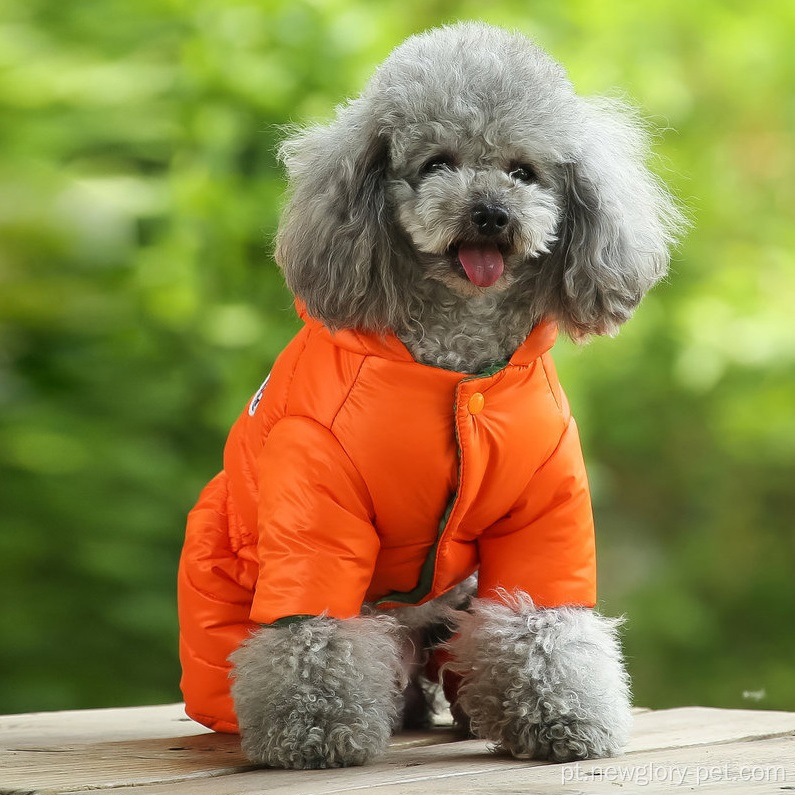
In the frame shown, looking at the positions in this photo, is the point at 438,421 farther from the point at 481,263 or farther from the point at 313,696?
the point at 313,696

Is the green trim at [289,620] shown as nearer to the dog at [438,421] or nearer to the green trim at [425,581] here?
the dog at [438,421]

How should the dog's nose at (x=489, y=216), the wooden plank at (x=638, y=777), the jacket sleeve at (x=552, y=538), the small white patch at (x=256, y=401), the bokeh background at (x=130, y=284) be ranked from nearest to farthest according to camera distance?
the wooden plank at (x=638, y=777)
the dog's nose at (x=489, y=216)
the jacket sleeve at (x=552, y=538)
the small white patch at (x=256, y=401)
the bokeh background at (x=130, y=284)

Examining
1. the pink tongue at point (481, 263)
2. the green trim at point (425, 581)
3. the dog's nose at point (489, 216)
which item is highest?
the dog's nose at point (489, 216)

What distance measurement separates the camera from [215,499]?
2059 mm

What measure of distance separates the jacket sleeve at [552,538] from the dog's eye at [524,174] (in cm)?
38

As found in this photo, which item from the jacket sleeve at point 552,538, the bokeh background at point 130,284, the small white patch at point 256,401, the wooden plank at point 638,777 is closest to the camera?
the wooden plank at point 638,777

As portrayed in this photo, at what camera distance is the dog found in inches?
69.3

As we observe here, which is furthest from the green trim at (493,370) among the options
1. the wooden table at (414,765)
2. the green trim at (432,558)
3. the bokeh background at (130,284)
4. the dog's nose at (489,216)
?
the bokeh background at (130,284)

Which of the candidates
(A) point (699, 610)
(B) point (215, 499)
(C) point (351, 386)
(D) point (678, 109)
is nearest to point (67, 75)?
(B) point (215, 499)

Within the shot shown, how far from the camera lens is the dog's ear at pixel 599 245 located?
187 cm

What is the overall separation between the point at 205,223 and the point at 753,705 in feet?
8.25

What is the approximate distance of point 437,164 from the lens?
5.90 ft

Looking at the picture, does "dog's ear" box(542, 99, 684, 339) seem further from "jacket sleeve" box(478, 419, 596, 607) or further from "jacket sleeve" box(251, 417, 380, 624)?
"jacket sleeve" box(251, 417, 380, 624)

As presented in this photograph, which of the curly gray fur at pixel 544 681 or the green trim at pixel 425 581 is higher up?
the green trim at pixel 425 581
